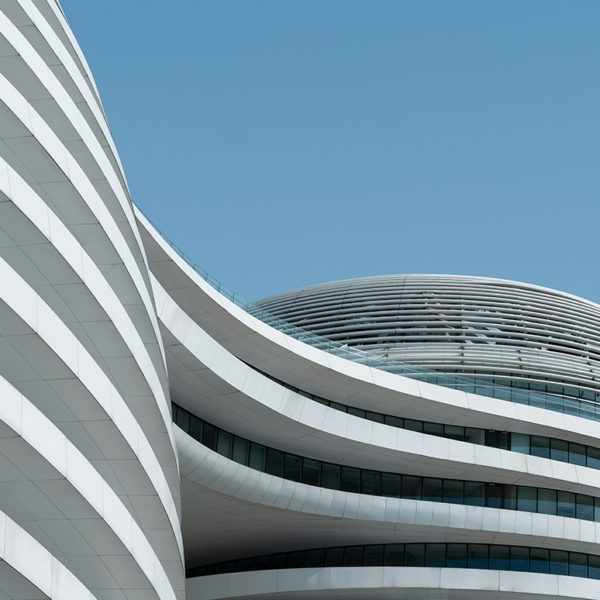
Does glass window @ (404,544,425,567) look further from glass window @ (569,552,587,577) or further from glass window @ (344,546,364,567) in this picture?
glass window @ (569,552,587,577)

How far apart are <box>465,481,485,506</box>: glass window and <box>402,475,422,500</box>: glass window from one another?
183 centimetres

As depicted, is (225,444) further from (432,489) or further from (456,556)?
(456,556)

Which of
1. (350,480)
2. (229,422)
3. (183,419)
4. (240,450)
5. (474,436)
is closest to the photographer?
(183,419)

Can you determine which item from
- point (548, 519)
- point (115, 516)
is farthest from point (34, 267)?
point (548, 519)

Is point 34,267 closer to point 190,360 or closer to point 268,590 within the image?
point 190,360

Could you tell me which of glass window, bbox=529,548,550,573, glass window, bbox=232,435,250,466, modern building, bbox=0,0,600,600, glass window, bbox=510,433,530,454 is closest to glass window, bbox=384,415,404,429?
modern building, bbox=0,0,600,600

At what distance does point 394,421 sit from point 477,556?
6.01m

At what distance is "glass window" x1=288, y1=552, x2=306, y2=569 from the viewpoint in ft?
105

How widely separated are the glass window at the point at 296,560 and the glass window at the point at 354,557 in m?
1.67

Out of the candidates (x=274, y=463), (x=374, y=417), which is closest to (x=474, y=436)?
(x=374, y=417)

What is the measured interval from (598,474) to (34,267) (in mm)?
26092

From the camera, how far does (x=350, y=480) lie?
30.7 meters

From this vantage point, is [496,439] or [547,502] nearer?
[547,502]

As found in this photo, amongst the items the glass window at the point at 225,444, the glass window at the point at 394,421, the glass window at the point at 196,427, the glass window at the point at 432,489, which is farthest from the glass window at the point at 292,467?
the glass window at the point at 432,489
